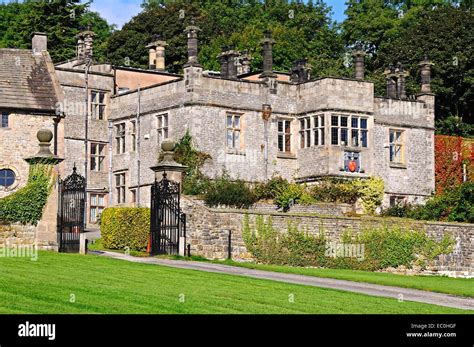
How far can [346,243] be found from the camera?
141 feet

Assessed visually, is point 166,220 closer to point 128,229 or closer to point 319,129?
point 128,229

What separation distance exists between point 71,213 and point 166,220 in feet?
10.4

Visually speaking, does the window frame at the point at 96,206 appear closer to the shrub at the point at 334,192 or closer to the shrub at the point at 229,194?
the shrub at the point at 229,194

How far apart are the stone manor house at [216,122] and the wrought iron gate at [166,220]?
12101 millimetres

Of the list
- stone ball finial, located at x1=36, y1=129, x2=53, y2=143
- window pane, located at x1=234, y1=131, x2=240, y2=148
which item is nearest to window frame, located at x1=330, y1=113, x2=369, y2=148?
window pane, located at x1=234, y1=131, x2=240, y2=148

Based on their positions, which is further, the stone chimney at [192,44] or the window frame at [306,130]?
the window frame at [306,130]

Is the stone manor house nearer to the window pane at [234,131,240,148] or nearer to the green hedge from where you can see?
the window pane at [234,131,240,148]

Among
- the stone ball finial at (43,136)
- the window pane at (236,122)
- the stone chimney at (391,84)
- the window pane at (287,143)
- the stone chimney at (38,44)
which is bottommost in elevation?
the stone ball finial at (43,136)

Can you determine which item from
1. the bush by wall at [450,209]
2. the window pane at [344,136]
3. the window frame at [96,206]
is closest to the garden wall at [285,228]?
the bush by wall at [450,209]

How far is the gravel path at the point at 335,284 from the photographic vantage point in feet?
96.1

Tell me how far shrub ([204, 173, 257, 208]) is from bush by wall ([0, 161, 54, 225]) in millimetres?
10328

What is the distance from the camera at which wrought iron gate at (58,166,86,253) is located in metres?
38.2

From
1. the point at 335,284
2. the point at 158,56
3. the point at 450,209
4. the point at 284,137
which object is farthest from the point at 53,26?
the point at 335,284
